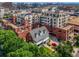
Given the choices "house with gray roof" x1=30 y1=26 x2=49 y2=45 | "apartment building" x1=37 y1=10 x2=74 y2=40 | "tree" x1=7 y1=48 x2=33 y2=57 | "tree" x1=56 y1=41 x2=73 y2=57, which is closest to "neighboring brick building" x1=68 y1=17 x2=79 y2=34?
"apartment building" x1=37 y1=10 x2=74 y2=40

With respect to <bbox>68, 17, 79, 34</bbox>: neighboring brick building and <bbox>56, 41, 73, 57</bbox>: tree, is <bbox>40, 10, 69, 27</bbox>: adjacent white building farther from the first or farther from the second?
<bbox>56, 41, 73, 57</bbox>: tree

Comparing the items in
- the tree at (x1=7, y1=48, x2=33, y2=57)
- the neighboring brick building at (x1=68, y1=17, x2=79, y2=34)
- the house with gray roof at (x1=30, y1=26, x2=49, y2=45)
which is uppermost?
the neighboring brick building at (x1=68, y1=17, x2=79, y2=34)

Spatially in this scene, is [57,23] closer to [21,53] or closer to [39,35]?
[39,35]

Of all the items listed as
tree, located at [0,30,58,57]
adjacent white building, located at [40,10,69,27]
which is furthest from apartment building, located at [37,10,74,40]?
tree, located at [0,30,58,57]

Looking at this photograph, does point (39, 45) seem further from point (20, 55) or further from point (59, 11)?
point (59, 11)

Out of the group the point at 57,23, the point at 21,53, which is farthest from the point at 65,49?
the point at 21,53

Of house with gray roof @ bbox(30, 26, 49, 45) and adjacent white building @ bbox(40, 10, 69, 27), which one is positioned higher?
adjacent white building @ bbox(40, 10, 69, 27)
